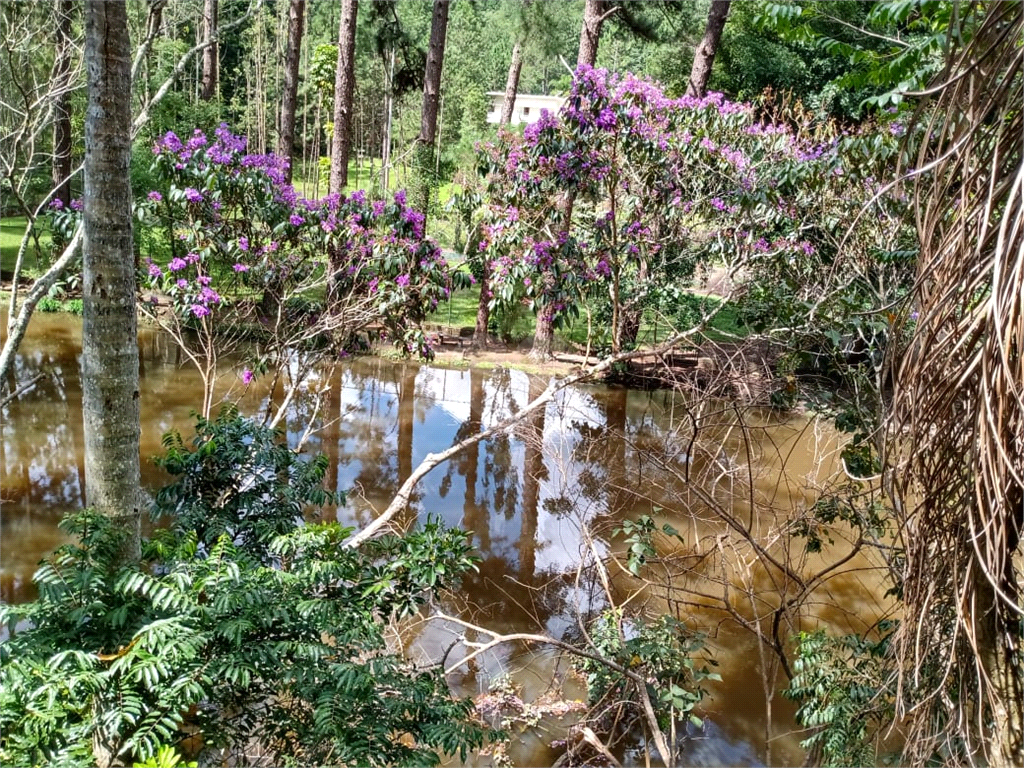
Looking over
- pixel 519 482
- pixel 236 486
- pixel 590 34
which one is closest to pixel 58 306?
pixel 519 482

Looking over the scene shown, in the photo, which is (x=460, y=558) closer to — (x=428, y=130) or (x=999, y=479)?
(x=999, y=479)

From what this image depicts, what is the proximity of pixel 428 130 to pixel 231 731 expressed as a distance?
8646 mm

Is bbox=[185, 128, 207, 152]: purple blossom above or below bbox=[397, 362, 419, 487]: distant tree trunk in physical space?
above

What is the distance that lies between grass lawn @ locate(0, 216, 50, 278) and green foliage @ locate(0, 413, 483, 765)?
901cm

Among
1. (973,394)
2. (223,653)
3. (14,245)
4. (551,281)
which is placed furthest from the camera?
(14,245)

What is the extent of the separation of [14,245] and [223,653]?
51.0 feet

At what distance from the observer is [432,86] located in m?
9.59

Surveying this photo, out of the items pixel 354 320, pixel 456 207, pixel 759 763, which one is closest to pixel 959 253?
pixel 759 763

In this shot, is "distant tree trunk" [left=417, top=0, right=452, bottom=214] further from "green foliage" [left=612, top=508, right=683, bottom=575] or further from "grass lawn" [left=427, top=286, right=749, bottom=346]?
"green foliage" [left=612, top=508, right=683, bottom=575]

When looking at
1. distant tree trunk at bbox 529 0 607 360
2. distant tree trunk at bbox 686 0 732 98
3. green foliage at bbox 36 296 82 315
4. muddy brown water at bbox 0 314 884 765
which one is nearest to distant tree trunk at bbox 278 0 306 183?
muddy brown water at bbox 0 314 884 765

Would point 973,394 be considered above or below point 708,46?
below

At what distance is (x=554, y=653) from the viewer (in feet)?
14.9

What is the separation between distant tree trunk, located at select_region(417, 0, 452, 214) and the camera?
30.7ft

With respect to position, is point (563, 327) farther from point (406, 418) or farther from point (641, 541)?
point (641, 541)
